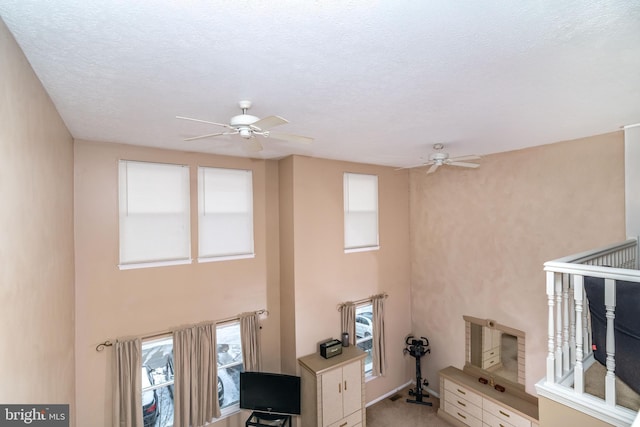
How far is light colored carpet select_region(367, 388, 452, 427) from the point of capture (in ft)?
16.1

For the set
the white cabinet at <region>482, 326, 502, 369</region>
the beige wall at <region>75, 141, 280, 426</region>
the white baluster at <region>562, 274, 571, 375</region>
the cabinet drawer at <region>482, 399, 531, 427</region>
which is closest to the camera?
the white baluster at <region>562, 274, 571, 375</region>

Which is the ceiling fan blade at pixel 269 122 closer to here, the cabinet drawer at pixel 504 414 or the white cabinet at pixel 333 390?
the white cabinet at pixel 333 390

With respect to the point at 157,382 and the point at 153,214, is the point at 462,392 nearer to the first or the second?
the point at 157,382

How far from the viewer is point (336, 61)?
5.91 feet

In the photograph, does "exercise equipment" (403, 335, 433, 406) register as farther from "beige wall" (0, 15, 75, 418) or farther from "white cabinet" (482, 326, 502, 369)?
"beige wall" (0, 15, 75, 418)

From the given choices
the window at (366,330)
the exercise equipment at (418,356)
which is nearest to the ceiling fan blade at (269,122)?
the window at (366,330)

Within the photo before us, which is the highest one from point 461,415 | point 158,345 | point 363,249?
point 363,249

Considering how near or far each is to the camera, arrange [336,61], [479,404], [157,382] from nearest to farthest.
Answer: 1. [336,61]
2. [157,382]
3. [479,404]

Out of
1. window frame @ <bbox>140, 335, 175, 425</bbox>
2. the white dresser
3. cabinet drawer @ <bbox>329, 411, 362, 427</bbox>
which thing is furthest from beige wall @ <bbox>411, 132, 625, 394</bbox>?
window frame @ <bbox>140, 335, 175, 425</bbox>

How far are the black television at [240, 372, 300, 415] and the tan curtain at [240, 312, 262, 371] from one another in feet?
0.77

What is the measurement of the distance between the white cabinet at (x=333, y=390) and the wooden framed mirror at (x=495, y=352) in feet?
6.54

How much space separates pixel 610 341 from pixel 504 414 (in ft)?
10.7

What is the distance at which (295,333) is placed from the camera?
451 cm

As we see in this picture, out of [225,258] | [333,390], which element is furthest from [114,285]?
[333,390]
